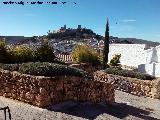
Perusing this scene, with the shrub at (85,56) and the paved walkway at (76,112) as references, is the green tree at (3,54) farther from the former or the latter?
the shrub at (85,56)

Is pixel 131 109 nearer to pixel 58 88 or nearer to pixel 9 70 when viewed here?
pixel 58 88

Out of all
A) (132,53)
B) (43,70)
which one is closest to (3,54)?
(43,70)

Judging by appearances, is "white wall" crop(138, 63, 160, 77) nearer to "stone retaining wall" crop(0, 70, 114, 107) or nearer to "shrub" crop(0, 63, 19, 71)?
"stone retaining wall" crop(0, 70, 114, 107)

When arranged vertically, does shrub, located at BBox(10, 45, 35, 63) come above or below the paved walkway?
above

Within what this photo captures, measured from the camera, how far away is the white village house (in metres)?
29.5

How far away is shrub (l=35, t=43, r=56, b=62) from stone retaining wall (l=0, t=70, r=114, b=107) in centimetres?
412

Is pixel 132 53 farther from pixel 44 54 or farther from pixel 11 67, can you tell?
pixel 11 67

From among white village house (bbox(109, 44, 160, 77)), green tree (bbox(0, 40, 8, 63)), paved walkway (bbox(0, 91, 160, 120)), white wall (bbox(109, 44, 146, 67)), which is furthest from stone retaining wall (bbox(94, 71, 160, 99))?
white wall (bbox(109, 44, 146, 67))

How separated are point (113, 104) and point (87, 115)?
3538 mm

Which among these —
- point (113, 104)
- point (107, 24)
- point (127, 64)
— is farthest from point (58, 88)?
point (127, 64)

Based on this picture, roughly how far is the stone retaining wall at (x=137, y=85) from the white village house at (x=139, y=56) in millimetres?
8415

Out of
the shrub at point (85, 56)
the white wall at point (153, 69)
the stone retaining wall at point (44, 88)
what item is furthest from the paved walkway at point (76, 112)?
the white wall at point (153, 69)

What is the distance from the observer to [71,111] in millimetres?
12094

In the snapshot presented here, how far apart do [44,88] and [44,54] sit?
6.00 metres
